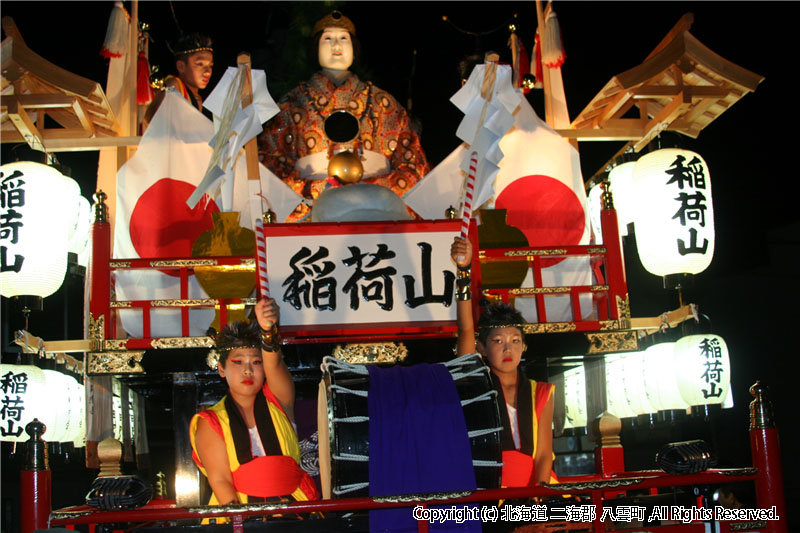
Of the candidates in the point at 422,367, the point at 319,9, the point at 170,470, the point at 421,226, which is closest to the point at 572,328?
the point at 421,226

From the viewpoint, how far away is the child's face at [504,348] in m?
4.74

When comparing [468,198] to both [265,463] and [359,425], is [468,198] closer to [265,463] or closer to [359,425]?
[359,425]

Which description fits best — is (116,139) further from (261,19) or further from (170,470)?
(261,19)

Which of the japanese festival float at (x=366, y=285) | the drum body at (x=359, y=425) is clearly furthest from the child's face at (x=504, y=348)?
the drum body at (x=359, y=425)

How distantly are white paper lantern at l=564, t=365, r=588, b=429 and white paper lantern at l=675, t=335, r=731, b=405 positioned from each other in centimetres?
80

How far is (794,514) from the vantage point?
9375mm

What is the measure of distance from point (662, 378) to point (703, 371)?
0.33 metres

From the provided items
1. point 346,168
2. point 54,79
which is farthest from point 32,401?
point 346,168

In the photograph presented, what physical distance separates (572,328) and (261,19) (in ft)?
23.9

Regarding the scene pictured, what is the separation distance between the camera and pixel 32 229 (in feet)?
18.3

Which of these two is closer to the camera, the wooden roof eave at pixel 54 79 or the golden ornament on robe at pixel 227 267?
the golden ornament on robe at pixel 227 267

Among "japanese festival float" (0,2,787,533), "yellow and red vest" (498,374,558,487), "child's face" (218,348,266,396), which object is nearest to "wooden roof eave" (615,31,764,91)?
"japanese festival float" (0,2,787,533)

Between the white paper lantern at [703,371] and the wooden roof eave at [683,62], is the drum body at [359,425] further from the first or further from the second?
the wooden roof eave at [683,62]

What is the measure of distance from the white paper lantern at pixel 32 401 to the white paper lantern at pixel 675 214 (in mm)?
4781
